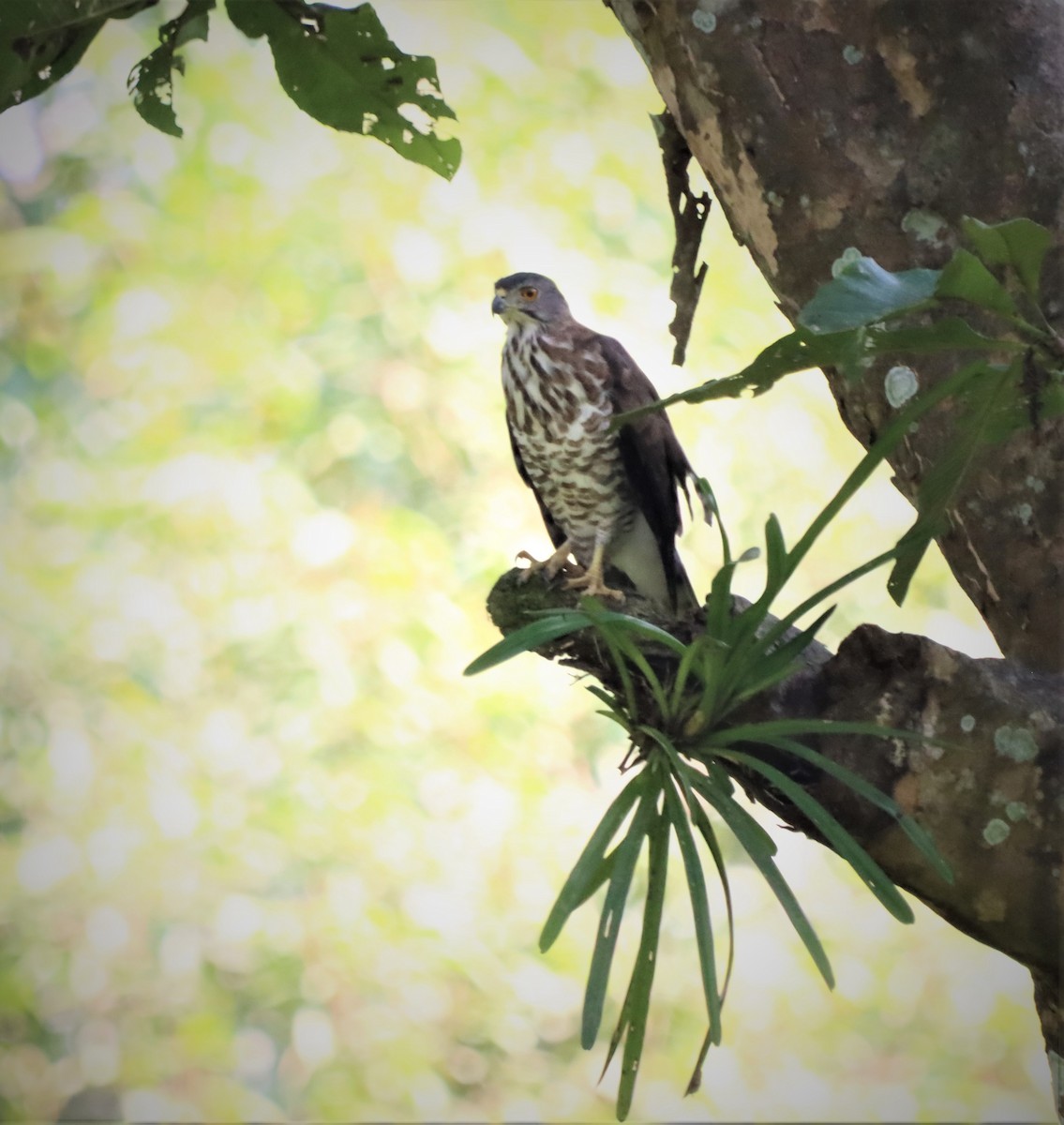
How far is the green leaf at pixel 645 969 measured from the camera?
1.03 metres

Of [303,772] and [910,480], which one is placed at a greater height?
[910,480]

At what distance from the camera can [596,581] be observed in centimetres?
162

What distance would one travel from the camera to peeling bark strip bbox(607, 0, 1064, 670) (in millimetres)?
1173

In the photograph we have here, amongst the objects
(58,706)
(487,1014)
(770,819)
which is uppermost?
(770,819)

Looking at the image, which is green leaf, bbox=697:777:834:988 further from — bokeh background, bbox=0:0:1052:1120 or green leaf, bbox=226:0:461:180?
bokeh background, bbox=0:0:1052:1120

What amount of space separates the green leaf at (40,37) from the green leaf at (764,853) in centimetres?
112

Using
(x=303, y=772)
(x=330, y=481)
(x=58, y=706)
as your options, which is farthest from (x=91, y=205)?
(x=303, y=772)

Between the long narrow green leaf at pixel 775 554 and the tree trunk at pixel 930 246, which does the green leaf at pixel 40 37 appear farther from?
the long narrow green leaf at pixel 775 554

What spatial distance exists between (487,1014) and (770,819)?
0.84 m

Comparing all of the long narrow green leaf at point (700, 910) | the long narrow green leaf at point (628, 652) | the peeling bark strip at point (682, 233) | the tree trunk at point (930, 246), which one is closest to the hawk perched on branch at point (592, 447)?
the peeling bark strip at point (682, 233)

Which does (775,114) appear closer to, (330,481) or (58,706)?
(330,481)

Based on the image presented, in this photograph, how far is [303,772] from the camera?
6.87ft

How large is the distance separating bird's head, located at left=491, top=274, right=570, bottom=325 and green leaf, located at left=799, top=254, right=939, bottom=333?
104 cm

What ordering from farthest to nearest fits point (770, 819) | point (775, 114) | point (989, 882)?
point (770, 819)
point (775, 114)
point (989, 882)
